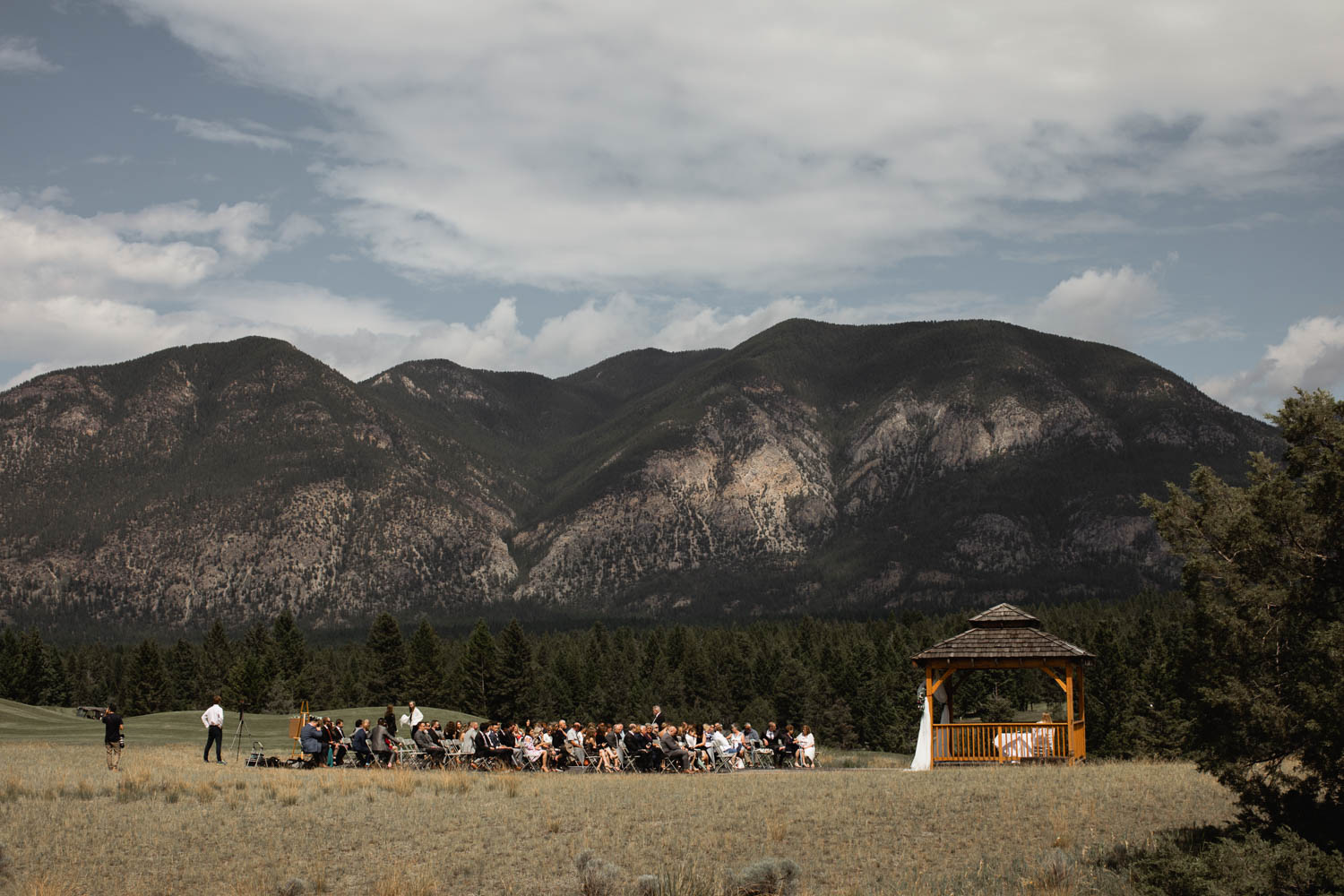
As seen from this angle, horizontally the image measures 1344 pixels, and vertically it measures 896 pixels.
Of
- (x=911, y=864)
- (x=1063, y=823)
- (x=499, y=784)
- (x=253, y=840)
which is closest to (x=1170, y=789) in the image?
(x=1063, y=823)

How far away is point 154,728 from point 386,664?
201 ft

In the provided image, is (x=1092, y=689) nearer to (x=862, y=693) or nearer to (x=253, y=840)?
(x=862, y=693)

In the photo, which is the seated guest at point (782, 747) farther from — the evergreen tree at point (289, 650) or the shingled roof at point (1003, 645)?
the evergreen tree at point (289, 650)

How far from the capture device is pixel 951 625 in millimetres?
121500

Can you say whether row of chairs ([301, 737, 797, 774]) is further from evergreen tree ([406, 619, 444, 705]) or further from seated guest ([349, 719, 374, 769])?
evergreen tree ([406, 619, 444, 705])

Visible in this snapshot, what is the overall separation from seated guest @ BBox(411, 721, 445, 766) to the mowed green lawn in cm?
757

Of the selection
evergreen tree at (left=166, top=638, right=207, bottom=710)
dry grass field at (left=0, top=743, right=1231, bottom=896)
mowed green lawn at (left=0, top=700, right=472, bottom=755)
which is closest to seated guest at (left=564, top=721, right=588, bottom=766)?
dry grass field at (left=0, top=743, right=1231, bottom=896)

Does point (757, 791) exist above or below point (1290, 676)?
below

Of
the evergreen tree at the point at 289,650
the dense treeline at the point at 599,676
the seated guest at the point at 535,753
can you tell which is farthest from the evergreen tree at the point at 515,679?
the seated guest at the point at 535,753

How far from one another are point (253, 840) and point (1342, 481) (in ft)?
54.7

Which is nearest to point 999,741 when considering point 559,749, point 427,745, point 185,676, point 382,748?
point 559,749

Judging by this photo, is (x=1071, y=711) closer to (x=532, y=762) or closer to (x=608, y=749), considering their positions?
(x=608, y=749)

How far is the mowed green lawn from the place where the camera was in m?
41.5

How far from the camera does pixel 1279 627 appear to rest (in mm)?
18562
